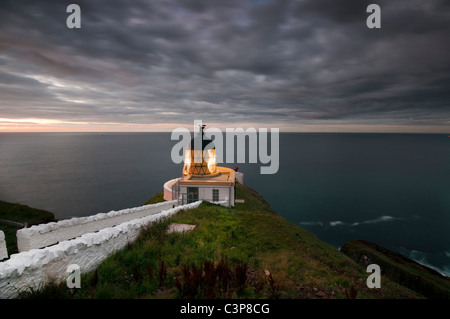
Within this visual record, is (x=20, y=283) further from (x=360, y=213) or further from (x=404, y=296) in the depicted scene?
(x=360, y=213)

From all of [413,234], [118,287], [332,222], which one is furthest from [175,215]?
[413,234]

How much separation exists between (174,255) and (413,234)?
51.3m

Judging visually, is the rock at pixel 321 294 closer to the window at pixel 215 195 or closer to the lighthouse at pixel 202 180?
the lighthouse at pixel 202 180

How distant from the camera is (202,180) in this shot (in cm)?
2528

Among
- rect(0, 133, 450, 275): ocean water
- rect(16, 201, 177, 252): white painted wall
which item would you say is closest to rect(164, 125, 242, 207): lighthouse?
rect(16, 201, 177, 252): white painted wall

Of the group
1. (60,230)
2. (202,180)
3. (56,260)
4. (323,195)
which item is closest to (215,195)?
(202,180)

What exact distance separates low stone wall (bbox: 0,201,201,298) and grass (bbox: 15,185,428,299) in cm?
39

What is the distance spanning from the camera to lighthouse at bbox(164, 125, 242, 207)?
2453 cm

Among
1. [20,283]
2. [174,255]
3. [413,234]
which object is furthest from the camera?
[413,234]

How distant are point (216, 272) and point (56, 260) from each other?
4444mm

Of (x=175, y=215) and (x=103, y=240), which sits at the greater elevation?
(x=103, y=240)

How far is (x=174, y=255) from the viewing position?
785 cm

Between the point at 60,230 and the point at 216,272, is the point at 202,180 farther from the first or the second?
the point at 216,272
